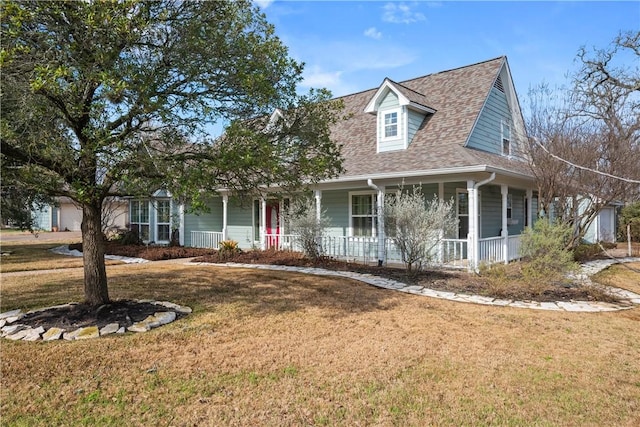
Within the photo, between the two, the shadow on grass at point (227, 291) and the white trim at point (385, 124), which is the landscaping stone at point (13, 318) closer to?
the shadow on grass at point (227, 291)

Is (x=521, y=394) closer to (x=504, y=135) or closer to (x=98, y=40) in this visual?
(x=98, y=40)

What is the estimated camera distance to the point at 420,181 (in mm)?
11445

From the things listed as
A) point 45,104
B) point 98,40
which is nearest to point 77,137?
point 45,104

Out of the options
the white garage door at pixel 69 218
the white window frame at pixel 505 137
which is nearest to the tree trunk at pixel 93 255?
the white window frame at pixel 505 137

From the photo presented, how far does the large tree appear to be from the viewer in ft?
15.1

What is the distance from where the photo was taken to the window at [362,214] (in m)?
13.8

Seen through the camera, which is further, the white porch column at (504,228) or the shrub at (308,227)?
the shrub at (308,227)

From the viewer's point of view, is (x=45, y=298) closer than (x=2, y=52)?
No

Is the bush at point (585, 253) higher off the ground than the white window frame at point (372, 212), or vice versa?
the white window frame at point (372, 212)

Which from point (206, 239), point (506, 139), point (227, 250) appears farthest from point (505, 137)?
point (206, 239)

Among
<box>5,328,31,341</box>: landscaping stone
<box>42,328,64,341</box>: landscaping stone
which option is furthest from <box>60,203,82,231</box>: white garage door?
<box>42,328,64,341</box>: landscaping stone

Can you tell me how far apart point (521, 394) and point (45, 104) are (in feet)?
21.1

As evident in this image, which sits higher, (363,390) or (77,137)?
(77,137)

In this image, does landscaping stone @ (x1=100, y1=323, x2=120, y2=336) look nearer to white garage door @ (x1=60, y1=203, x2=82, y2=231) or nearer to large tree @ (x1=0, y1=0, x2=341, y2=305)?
large tree @ (x1=0, y1=0, x2=341, y2=305)
